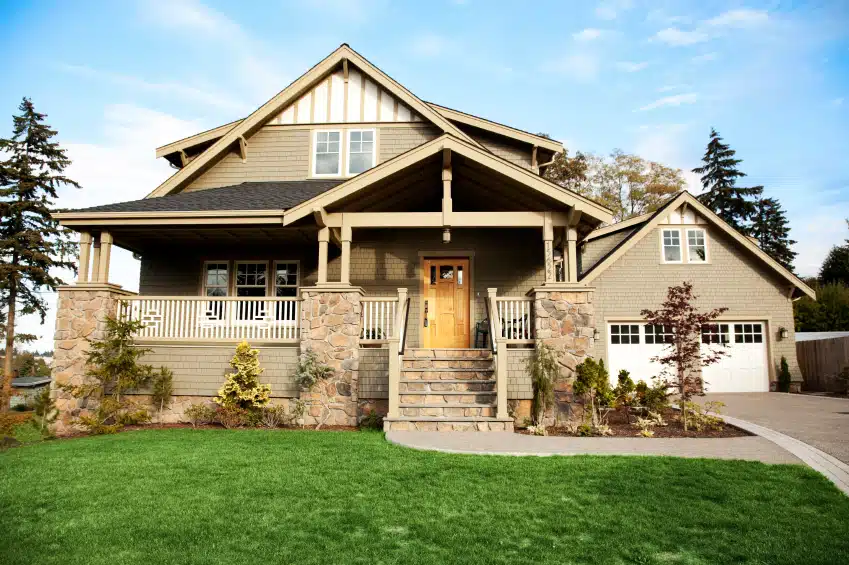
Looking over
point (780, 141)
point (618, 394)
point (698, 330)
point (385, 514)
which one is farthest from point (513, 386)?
point (780, 141)

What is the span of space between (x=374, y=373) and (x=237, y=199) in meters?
4.92

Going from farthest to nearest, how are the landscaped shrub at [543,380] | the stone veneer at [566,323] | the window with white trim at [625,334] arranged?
the window with white trim at [625,334], the stone veneer at [566,323], the landscaped shrub at [543,380]

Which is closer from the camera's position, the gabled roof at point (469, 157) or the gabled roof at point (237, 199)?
the gabled roof at point (469, 157)

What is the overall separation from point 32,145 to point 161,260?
15.2 metres

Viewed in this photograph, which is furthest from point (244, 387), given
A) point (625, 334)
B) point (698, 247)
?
point (698, 247)

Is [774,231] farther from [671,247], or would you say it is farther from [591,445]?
[591,445]

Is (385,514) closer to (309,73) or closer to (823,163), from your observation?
(309,73)

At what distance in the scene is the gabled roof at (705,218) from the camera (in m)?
15.9

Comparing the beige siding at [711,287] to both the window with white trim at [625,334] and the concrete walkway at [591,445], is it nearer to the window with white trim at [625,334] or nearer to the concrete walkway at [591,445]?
the window with white trim at [625,334]

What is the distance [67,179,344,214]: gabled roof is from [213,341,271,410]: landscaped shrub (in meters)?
2.92

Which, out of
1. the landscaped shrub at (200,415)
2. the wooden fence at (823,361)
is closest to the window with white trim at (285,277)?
the landscaped shrub at (200,415)

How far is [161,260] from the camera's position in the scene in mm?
13352

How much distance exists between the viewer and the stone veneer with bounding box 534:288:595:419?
32.0 ft

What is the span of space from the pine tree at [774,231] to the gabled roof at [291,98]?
2647 centimetres
